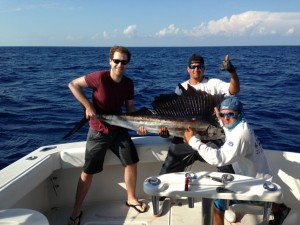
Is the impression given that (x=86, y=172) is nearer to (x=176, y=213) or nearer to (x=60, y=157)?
(x=60, y=157)

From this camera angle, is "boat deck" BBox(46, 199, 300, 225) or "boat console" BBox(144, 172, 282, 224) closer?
"boat console" BBox(144, 172, 282, 224)

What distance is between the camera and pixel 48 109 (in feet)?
25.1

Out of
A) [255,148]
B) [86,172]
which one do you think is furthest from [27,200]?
[255,148]

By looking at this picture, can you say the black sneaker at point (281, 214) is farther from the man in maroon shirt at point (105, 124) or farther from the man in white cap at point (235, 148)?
the man in maroon shirt at point (105, 124)

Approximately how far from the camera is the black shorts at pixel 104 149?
2527mm

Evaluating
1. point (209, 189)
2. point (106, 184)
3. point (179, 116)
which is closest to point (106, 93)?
point (179, 116)

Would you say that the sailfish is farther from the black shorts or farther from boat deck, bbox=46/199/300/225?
boat deck, bbox=46/199/300/225

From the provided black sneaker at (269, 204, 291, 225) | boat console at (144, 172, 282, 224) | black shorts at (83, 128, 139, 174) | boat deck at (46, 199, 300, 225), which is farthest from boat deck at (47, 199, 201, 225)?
boat console at (144, 172, 282, 224)

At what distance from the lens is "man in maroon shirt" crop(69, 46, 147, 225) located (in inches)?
97.6

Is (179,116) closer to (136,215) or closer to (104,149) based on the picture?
(104,149)

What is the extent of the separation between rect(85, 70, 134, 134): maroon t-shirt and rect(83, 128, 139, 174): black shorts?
0.06m

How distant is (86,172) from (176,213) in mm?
791

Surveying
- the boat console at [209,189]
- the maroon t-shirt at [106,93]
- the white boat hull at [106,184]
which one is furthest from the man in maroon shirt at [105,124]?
the boat console at [209,189]

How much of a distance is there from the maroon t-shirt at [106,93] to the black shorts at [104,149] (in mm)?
58
